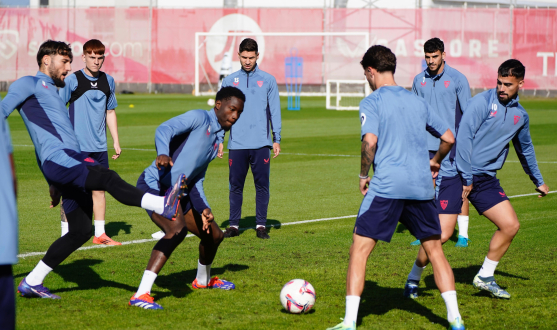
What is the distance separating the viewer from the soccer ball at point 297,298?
5.52m

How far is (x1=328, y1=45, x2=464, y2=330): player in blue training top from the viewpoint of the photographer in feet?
16.0

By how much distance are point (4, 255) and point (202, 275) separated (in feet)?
11.6

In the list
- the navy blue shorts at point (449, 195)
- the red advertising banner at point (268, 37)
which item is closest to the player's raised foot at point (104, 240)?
the navy blue shorts at point (449, 195)

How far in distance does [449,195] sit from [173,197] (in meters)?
2.91

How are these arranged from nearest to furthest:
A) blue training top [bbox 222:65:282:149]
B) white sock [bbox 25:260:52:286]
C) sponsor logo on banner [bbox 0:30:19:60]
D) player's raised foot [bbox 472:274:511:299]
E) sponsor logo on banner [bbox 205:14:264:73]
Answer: white sock [bbox 25:260:52:286], player's raised foot [bbox 472:274:511:299], blue training top [bbox 222:65:282:149], sponsor logo on banner [bbox 205:14:264:73], sponsor logo on banner [bbox 0:30:19:60]

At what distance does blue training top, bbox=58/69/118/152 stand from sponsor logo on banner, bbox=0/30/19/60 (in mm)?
36764

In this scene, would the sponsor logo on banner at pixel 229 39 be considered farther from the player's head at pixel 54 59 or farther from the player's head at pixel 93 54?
the player's head at pixel 54 59

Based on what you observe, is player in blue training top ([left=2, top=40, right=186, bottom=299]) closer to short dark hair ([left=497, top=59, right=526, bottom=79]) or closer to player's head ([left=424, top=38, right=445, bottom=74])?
short dark hair ([left=497, top=59, right=526, bottom=79])

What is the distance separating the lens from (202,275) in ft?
20.7

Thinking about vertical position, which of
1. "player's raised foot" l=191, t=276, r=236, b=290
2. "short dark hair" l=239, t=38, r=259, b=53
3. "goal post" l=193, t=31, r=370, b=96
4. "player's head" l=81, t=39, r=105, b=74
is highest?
"goal post" l=193, t=31, r=370, b=96

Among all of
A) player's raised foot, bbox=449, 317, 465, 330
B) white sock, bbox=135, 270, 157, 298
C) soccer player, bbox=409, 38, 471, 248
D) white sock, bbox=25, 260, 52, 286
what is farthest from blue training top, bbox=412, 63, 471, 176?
white sock, bbox=25, 260, 52, 286

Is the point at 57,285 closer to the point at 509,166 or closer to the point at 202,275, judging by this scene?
the point at 202,275

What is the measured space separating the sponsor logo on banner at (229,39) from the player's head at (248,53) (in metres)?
32.2

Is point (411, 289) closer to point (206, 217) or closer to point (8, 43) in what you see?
point (206, 217)
